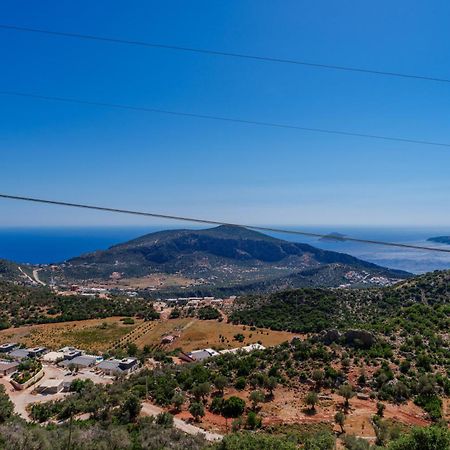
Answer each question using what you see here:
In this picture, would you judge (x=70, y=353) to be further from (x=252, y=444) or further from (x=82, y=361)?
(x=252, y=444)

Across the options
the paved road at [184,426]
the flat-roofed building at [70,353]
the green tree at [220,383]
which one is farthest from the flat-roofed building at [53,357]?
the green tree at [220,383]

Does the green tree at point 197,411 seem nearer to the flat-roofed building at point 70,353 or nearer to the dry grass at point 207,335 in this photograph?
the flat-roofed building at point 70,353

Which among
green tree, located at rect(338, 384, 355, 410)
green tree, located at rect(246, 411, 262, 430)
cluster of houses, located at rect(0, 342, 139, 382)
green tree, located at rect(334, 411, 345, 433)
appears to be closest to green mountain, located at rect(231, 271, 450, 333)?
green tree, located at rect(338, 384, 355, 410)

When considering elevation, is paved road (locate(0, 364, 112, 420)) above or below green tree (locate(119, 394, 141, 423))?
below

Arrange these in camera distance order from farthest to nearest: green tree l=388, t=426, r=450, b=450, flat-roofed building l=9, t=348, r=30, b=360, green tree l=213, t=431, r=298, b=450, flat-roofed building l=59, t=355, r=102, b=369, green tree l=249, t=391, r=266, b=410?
flat-roofed building l=9, t=348, r=30, b=360 < flat-roofed building l=59, t=355, r=102, b=369 < green tree l=249, t=391, r=266, b=410 < green tree l=213, t=431, r=298, b=450 < green tree l=388, t=426, r=450, b=450

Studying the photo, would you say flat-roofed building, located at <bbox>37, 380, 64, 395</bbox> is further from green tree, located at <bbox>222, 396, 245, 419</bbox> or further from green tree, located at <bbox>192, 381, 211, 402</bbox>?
green tree, located at <bbox>222, 396, 245, 419</bbox>

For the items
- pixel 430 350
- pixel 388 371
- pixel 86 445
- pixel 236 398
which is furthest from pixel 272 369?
pixel 86 445

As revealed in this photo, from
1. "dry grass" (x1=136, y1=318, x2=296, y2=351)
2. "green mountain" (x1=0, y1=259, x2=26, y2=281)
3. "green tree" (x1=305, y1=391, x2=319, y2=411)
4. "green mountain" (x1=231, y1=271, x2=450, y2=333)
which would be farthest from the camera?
"green mountain" (x1=0, y1=259, x2=26, y2=281)
